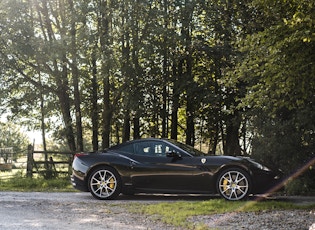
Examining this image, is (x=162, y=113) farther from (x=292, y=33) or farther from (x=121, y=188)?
(x=292, y=33)

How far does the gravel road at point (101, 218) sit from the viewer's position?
7.10 meters

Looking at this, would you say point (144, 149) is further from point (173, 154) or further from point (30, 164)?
point (30, 164)

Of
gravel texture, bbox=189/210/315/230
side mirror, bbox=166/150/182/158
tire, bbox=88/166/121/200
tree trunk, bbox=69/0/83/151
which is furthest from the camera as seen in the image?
tree trunk, bbox=69/0/83/151

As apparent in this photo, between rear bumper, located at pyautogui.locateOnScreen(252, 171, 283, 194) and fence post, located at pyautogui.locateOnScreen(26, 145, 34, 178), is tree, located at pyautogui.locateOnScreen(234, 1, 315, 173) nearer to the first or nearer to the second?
rear bumper, located at pyautogui.locateOnScreen(252, 171, 283, 194)

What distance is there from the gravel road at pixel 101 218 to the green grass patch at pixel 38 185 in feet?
11.5

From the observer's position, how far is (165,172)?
34.8ft

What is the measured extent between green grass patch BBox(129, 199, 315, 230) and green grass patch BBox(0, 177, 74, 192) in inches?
197

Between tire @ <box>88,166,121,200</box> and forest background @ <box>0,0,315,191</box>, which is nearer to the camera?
tire @ <box>88,166,121,200</box>

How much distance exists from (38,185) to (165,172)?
5363mm

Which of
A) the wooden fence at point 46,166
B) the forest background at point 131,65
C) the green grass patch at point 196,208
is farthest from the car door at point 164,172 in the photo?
the wooden fence at point 46,166

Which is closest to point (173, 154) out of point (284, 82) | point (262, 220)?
point (284, 82)

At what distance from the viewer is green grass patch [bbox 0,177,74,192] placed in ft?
44.2

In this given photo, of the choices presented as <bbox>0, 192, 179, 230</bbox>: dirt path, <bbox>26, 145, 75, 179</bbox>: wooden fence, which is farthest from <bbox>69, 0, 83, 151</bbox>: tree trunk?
<bbox>0, 192, 179, 230</bbox>: dirt path

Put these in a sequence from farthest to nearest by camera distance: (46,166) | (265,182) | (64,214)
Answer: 1. (46,166)
2. (265,182)
3. (64,214)
